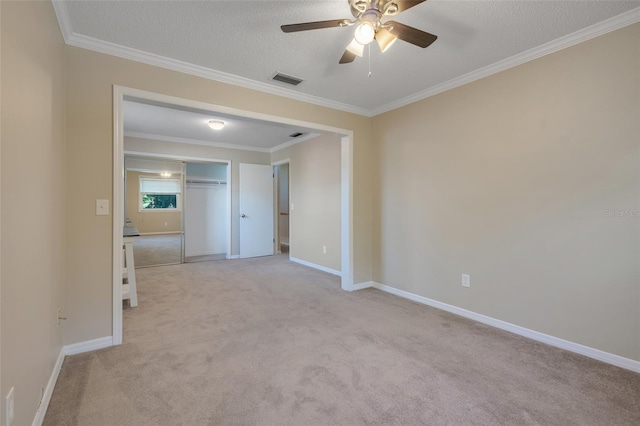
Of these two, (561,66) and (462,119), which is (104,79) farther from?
(561,66)

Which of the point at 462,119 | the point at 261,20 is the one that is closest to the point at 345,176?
the point at 462,119

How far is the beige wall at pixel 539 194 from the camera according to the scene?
2043 mm

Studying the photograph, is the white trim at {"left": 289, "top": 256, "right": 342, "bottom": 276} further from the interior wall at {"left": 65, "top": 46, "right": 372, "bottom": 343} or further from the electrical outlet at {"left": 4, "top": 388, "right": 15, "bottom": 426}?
the electrical outlet at {"left": 4, "top": 388, "right": 15, "bottom": 426}

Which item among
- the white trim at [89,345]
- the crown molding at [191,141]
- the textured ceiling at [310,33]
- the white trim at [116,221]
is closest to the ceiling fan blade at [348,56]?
the textured ceiling at [310,33]

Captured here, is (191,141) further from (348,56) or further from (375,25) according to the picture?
(375,25)

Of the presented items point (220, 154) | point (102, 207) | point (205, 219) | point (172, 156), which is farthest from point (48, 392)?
point (205, 219)

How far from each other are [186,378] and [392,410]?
1332 millimetres

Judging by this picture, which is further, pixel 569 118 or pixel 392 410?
pixel 569 118

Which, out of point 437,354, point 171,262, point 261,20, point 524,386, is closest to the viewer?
point 524,386

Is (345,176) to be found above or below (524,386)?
above

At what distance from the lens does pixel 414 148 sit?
3471mm

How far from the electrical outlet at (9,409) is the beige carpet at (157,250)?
14.4 ft

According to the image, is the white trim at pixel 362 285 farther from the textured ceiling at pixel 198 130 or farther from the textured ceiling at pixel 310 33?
the textured ceiling at pixel 310 33

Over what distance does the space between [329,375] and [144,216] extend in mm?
9547
